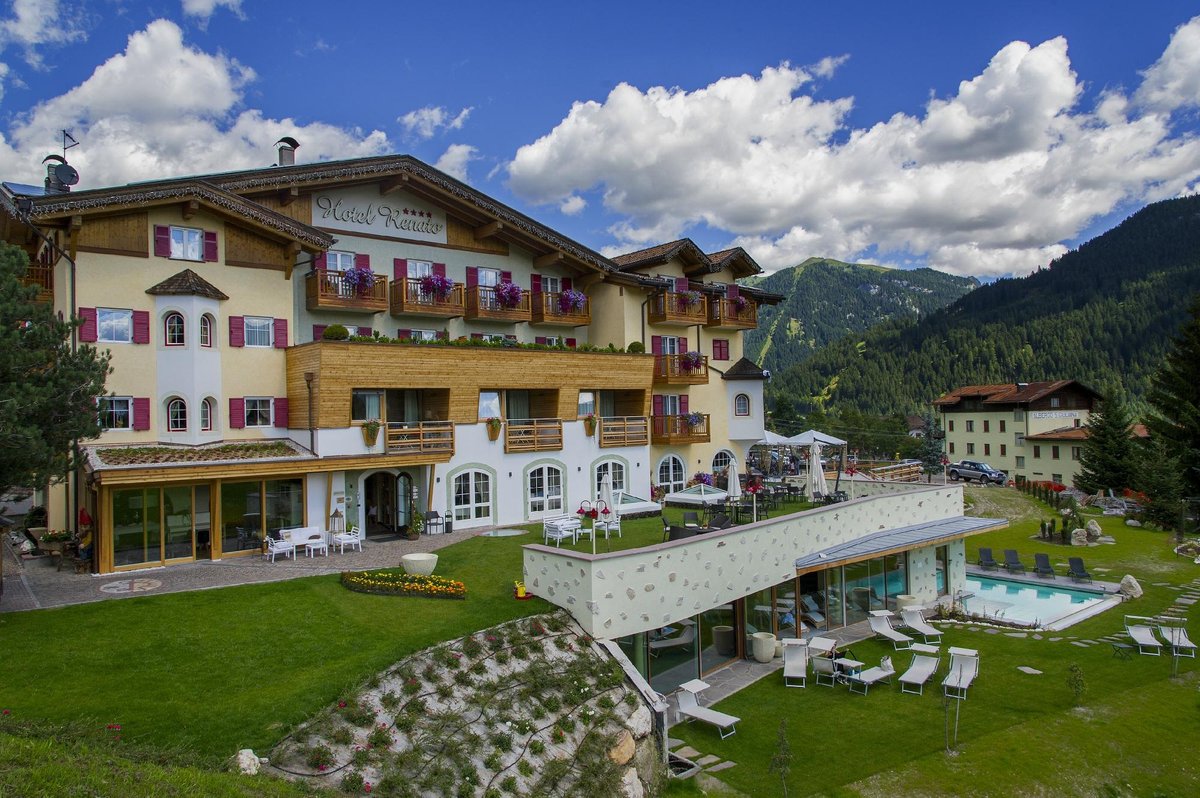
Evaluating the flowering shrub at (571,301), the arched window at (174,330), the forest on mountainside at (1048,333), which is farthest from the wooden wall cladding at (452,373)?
the forest on mountainside at (1048,333)

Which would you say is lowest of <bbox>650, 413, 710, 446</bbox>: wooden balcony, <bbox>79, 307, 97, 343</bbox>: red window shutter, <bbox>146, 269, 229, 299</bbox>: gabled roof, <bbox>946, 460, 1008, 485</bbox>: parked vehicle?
<bbox>946, 460, 1008, 485</bbox>: parked vehicle

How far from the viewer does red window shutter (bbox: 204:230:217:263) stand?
21.5 meters

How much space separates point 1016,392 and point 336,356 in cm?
5990

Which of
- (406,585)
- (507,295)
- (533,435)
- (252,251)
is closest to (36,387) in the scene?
(406,585)

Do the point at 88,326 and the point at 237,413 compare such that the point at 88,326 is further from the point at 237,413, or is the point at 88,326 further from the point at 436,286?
the point at 436,286

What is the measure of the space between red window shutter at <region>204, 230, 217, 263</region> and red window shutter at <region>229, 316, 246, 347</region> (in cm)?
179

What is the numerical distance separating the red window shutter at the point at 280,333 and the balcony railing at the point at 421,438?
13.8ft

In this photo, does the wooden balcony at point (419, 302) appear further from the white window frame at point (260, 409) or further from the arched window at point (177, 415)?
the arched window at point (177, 415)

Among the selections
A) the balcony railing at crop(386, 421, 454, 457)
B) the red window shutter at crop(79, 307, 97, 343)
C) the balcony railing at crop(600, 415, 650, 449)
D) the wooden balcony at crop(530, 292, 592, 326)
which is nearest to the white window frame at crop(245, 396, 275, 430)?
the balcony railing at crop(386, 421, 454, 457)

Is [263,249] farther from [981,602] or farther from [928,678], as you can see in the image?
[981,602]

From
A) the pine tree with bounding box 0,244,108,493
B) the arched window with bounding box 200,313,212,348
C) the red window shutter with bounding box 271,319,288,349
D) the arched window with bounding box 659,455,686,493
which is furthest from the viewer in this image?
the arched window with bounding box 659,455,686,493

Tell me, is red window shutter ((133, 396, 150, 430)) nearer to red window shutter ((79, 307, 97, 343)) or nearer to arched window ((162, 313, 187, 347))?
arched window ((162, 313, 187, 347))

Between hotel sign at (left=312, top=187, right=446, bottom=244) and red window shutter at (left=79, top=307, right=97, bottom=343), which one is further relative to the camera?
hotel sign at (left=312, top=187, right=446, bottom=244)

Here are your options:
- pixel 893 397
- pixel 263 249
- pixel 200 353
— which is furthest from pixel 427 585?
pixel 893 397
